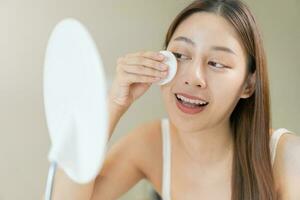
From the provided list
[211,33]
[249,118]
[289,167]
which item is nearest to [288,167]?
[289,167]

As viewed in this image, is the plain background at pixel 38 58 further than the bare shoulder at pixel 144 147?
Yes

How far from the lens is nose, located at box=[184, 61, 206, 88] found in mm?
784

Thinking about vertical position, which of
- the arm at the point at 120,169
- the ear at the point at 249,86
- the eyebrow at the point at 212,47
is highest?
the eyebrow at the point at 212,47

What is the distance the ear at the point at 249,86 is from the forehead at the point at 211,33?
7cm

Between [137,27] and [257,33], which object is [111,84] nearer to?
[257,33]

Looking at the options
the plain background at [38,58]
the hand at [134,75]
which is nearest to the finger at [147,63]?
the hand at [134,75]

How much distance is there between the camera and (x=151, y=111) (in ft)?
4.72

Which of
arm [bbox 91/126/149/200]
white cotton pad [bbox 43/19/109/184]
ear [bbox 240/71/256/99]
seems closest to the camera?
white cotton pad [bbox 43/19/109/184]

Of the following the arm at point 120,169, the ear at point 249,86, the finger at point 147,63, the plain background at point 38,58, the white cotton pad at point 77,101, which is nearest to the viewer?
the white cotton pad at point 77,101

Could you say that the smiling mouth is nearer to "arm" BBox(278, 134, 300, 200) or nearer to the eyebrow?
the eyebrow

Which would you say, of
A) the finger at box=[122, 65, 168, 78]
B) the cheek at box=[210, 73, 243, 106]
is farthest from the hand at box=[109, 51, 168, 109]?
the cheek at box=[210, 73, 243, 106]

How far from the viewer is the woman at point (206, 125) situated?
80 centimetres

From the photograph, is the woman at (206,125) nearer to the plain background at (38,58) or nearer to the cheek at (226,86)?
the cheek at (226,86)

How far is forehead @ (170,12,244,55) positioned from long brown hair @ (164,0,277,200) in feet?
0.04
